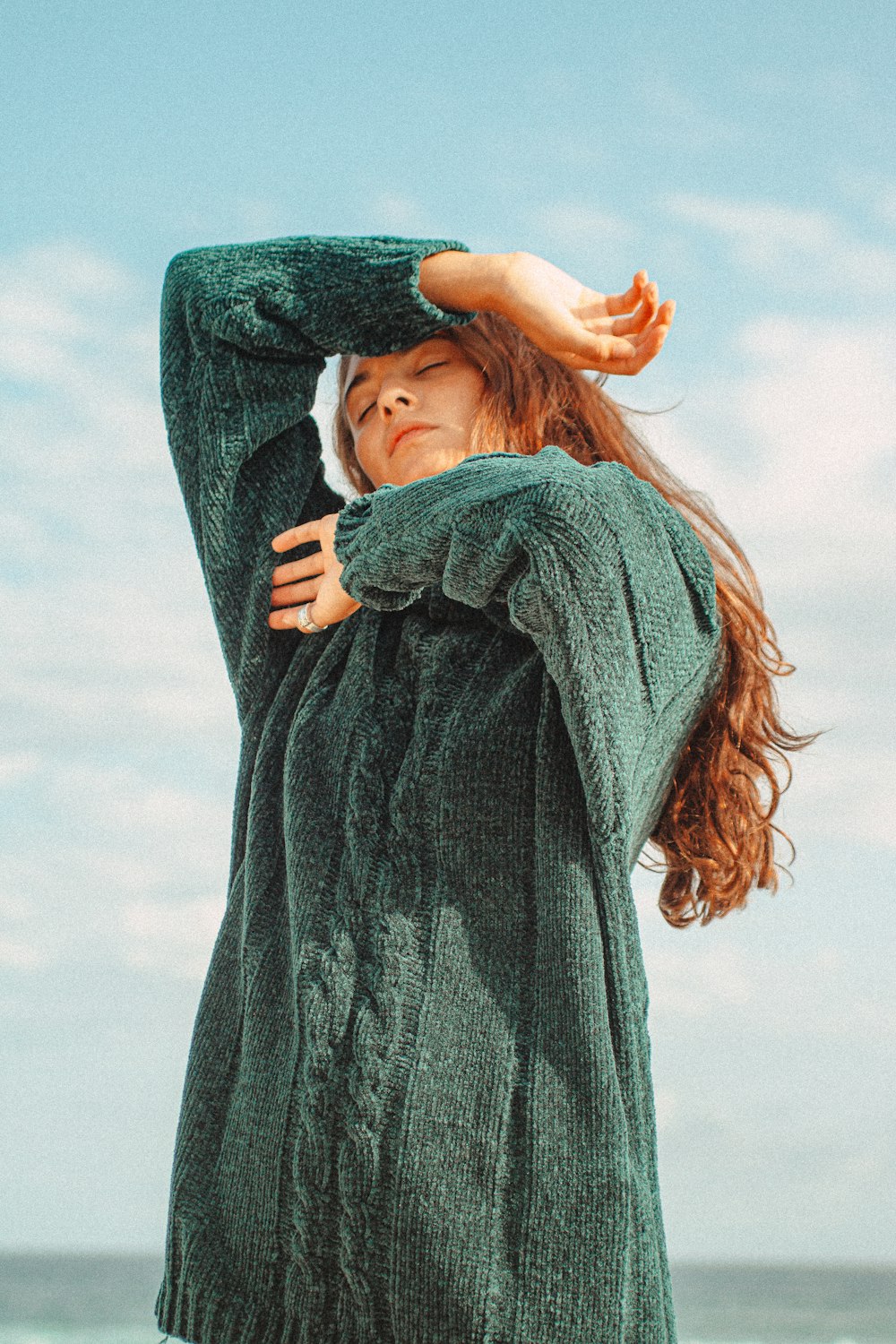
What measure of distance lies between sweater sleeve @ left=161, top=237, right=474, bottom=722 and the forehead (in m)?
0.05

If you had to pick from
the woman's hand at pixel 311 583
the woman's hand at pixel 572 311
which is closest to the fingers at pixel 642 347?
the woman's hand at pixel 572 311

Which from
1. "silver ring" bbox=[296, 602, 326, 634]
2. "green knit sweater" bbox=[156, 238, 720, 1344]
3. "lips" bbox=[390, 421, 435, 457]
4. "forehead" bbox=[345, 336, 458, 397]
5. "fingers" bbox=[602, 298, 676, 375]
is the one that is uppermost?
"forehead" bbox=[345, 336, 458, 397]

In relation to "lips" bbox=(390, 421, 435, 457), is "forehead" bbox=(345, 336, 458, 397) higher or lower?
higher

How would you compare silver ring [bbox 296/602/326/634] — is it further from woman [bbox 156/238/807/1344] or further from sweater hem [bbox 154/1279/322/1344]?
sweater hem [bbox 154/1279/322/1344]

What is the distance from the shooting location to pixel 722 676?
1.56 m

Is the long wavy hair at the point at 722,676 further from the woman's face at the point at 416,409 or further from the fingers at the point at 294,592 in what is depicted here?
the fingers at the point at 294,592

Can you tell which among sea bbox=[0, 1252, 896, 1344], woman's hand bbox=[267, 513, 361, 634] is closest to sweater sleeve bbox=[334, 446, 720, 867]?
woman's hand bbox=[267, 513, 361, 634]

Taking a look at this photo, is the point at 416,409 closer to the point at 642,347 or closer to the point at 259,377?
the point at 259,377

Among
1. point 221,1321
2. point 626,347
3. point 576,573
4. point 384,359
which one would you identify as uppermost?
point 384,359

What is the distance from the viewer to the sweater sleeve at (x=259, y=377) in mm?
1618

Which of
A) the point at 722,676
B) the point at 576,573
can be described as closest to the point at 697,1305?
the point at 722,676

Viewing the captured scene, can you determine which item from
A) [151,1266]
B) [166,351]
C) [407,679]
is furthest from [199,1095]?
[151,1266]

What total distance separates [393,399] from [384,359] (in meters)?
0.08

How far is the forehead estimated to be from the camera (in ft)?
5.72
